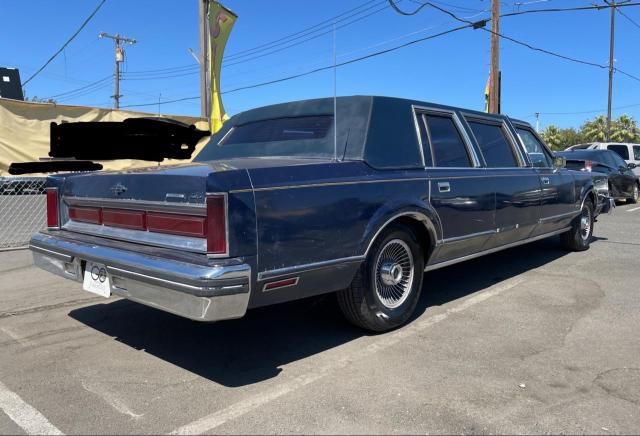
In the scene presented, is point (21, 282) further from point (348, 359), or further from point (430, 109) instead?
point (430, 109)

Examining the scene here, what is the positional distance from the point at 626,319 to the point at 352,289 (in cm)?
248

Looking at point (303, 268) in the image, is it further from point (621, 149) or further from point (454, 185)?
point (621, 149)

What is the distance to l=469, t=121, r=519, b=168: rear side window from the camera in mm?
5367

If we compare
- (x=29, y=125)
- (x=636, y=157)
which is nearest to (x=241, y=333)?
(x=29, y=125)

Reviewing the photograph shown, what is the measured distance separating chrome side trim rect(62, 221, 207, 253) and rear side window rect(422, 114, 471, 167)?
221 cm

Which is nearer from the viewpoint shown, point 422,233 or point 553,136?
point 422,233

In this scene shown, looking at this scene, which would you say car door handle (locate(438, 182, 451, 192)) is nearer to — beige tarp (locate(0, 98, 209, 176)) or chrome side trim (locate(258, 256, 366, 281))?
chrome side trim (locate(258, 256, 366, 281))

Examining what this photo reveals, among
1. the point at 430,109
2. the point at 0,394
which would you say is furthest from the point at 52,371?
the point at 430,109

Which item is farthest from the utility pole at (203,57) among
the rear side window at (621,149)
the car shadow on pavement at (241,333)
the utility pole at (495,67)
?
the rear side window at (621,149)

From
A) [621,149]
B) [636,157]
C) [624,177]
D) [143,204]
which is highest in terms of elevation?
[621,149]

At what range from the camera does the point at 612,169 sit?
14.0m

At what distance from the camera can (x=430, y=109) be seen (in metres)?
4.76

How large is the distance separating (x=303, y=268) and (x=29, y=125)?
28.7 feet

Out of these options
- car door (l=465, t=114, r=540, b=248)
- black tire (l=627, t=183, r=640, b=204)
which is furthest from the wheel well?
black tire (l=627, t=183, r=640, b=204)
